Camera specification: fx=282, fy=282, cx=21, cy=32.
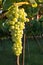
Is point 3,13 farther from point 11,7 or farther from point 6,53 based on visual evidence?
point 6,53

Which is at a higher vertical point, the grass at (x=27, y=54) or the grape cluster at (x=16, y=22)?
the grape cluster at (x=16, y=22)

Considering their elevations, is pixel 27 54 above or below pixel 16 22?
below

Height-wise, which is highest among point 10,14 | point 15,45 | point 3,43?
point 10,14

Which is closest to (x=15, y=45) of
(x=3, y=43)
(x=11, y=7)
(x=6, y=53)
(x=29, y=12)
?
(x=11, y=7)

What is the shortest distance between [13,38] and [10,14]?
87mm

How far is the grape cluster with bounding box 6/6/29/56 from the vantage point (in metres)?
1.00

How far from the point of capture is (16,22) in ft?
3.34

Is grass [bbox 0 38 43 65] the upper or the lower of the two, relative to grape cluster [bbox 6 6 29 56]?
lower

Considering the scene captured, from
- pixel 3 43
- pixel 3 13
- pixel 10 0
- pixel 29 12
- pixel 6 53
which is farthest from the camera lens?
pixel 3 43

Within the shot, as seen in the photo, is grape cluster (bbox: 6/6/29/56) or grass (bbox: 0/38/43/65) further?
grass (bbox: 0/38/43/65)

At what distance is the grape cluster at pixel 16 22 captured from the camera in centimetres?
100

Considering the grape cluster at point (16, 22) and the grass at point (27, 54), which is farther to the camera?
the grass at point (27, 54)

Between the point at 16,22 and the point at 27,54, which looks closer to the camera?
the point at 16,22

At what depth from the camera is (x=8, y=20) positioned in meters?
1.04
